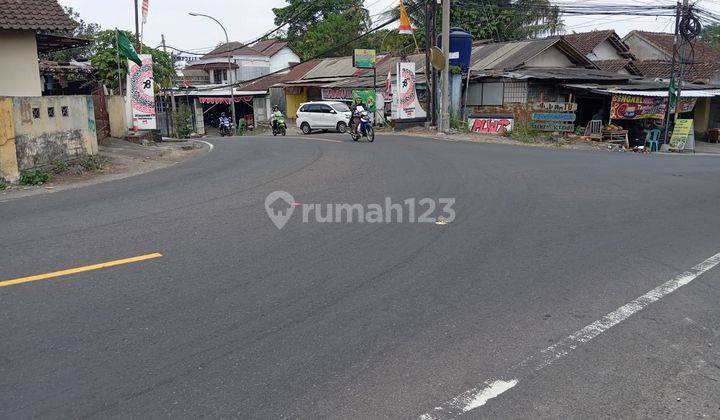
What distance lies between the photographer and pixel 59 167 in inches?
524

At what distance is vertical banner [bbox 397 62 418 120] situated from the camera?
28.9m

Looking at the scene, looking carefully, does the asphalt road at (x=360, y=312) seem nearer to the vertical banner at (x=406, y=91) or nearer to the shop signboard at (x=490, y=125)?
the shop signboard at (x=490, y=125)

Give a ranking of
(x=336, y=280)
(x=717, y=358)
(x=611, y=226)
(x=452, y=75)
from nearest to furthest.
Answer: (x=717, y=358) → (x=336, y=280) → (x=611, y=226) → (x=452, y=75)

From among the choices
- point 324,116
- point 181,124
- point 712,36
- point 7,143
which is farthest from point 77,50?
point 712,36

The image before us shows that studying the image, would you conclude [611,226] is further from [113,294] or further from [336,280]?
[113,294]

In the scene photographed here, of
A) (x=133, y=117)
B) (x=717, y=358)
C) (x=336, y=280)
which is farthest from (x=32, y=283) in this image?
(x=133, y=117)

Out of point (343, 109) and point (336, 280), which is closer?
point (336, 280)

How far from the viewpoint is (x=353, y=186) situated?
444 inches

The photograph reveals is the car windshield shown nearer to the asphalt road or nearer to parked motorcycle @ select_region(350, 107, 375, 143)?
parked motorcycle @ select_region(350, 107, 375, 143)

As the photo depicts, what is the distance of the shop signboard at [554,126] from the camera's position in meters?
25.5

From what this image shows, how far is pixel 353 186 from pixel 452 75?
19.5 m

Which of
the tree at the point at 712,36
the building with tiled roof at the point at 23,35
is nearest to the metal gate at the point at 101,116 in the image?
the building with tiled roof at the point at 23,35

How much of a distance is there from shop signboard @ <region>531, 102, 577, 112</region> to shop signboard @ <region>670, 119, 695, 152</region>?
4083 mm

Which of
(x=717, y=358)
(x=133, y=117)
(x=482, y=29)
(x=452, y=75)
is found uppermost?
(x=482, y=29)
